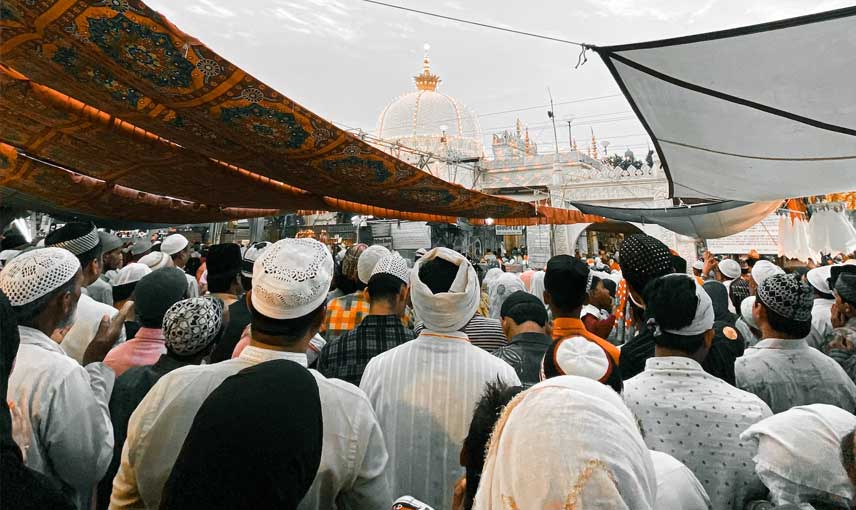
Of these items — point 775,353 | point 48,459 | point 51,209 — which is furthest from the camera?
point 51,209

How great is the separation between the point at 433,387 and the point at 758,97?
263 cm

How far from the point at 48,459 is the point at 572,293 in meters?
2.06

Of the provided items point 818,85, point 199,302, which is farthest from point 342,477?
point 818,85

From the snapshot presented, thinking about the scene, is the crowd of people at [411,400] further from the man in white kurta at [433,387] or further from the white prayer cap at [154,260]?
the white prayer cap at [154,260]

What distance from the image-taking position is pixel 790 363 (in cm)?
172

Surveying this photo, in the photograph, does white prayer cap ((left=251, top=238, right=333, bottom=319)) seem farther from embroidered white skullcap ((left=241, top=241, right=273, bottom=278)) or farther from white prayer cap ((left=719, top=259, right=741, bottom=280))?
white prayer cap ((left=719, top=259, right=741, bottom=280))

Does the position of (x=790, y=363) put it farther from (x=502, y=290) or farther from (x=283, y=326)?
(x=502, y=290)

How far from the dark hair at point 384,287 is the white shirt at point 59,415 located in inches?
45.5

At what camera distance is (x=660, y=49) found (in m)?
2.21

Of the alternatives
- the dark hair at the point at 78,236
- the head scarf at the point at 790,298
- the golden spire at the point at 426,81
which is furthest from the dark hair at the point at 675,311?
the golden spire at the point at 426,81

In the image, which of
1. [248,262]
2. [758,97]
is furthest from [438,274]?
[758,97]

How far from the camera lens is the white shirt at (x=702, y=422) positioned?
1.25 m

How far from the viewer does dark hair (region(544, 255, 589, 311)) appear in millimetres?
2008

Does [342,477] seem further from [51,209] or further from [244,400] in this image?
[51,209]
